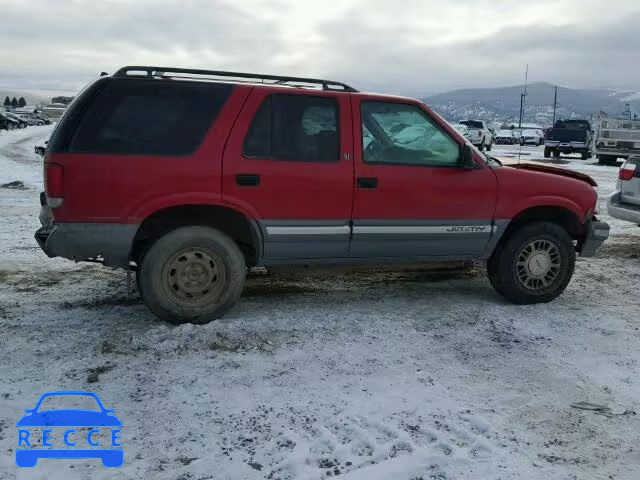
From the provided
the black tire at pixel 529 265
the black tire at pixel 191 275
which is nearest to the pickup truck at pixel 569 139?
the black tire at pixel 529 265

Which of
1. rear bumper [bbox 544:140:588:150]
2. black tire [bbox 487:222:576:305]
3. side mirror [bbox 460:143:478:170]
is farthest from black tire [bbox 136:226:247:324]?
rear bumper [bbox 544:140:588:150]

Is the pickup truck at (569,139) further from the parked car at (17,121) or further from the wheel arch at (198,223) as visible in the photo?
the parked car at (17,121)

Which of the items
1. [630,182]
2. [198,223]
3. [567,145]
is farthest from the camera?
[567,145]

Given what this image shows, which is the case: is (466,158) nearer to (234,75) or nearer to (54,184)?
(234,75)

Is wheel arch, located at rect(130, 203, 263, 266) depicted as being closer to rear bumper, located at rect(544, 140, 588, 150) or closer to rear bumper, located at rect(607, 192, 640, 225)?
rear bumper, located at rect(607, 192, 640, 225)

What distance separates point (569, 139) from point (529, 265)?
1006 inches

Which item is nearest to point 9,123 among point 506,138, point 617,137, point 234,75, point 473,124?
point 473,124

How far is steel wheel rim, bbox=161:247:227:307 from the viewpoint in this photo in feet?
14.8

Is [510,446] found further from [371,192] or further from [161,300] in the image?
[161,300]

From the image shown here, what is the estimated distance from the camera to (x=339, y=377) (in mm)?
3807

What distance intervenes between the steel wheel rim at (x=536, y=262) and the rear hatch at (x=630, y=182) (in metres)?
2.98

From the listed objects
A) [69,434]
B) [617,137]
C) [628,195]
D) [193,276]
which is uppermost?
[617,137]

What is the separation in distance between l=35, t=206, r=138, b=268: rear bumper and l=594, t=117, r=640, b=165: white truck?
2245 centimetres

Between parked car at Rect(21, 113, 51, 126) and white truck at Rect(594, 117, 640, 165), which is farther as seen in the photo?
parked car at Rect(21, 113, 51, 126)
